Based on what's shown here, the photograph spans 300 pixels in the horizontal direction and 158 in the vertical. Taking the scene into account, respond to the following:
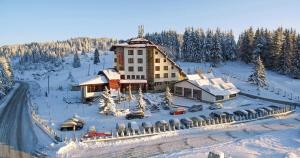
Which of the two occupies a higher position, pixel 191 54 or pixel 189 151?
pixel 191 54

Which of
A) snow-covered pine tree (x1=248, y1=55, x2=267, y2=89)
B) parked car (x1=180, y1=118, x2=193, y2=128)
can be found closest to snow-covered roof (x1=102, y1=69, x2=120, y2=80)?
parked car (x1=180, y1=118, x2=193, y2=128)

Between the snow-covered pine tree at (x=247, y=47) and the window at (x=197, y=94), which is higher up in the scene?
the snow-covered pine tree at (x=247, y=47)

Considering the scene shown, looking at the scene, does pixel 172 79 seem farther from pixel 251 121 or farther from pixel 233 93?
pixel 251 121

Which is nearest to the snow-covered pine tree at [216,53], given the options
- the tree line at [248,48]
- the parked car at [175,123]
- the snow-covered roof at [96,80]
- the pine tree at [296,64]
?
the tree line at [248,48]

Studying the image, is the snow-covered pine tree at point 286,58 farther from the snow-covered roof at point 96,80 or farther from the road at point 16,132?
the road at point 16,132

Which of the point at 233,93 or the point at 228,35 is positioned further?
the point at 228,35

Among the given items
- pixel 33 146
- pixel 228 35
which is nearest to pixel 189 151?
pixel 33 146
